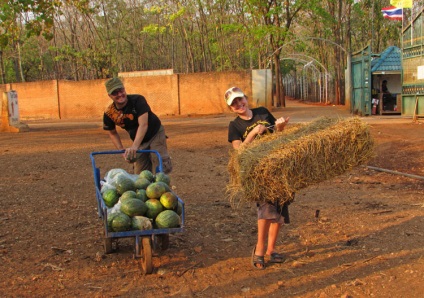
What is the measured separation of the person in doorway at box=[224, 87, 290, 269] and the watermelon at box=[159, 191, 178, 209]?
770 millimetres

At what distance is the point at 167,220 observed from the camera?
14.7 ft

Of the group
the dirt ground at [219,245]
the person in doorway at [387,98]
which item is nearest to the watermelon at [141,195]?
the dirt ground at [219,245]

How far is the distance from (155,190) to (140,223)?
40cm

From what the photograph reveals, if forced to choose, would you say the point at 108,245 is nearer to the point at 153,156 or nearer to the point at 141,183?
the point at 141,183

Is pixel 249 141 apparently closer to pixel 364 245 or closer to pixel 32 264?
pixel 364 245

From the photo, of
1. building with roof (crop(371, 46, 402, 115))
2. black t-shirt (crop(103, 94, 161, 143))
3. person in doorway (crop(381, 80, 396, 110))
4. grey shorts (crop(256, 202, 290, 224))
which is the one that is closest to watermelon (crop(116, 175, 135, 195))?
black t-shirt (crop(103, 94, 161, 143))

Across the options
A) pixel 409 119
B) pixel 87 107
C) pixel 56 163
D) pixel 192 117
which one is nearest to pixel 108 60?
pixel 87 107

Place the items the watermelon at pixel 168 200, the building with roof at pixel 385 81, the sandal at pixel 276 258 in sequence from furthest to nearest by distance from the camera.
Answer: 1. the building with roof at pixel 385 81
2. the sandal at pixel 276 258
3. the watermelon at pixel 168 200

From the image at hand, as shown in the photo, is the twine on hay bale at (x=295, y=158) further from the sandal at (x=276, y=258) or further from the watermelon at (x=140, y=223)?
the watermelon at (x=140, y=223)

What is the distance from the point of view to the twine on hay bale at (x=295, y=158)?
421 cm

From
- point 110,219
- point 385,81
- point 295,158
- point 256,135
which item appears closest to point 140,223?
point 110,219

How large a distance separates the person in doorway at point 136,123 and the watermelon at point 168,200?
795 mm

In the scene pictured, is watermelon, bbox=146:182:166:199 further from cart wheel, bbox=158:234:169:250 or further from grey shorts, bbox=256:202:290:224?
grey shorts, bbox=256:202:290:224

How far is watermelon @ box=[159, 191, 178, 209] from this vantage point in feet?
15.3
